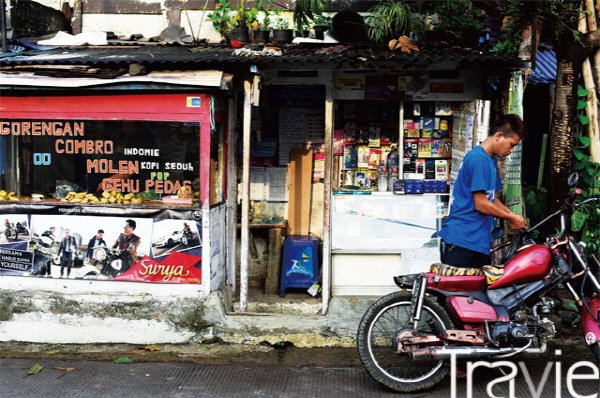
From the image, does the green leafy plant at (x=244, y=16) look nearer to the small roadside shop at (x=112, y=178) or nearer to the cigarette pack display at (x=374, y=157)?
the small roadside shop at (x=112, y=178)

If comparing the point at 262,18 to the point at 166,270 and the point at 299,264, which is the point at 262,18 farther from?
the point at 166,270

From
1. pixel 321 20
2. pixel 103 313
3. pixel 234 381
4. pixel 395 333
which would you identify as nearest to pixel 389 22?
pixel 321 20

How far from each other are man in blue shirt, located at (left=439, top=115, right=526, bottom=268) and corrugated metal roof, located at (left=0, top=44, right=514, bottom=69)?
138 centimetres

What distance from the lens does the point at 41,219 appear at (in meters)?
8.12

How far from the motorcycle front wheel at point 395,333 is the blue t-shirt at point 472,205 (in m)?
0.67

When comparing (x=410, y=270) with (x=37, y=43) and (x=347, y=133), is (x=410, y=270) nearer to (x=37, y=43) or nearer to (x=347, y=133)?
(x=347, y=133)

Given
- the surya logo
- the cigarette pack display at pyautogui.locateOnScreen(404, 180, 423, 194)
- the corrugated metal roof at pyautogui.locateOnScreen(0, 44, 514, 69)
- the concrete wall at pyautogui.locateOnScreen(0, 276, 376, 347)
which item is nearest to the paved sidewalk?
the concrete wall at pyautogui.locateOnScreen(0, 276, 376, 347)

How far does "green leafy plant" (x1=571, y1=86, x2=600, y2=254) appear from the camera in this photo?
8.52 meters

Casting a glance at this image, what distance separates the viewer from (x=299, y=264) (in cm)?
902

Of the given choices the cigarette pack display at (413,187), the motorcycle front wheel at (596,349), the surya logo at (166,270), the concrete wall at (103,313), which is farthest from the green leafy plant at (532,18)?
the concrete wall at (103,313)

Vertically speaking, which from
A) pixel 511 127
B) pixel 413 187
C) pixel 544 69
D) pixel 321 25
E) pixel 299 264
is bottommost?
pixel 299 264

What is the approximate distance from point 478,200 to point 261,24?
434 cm

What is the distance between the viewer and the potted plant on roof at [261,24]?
8875 millimetres

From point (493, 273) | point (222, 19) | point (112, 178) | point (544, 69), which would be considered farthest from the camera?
point (544, 69)
